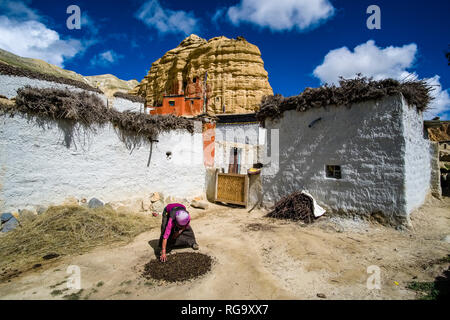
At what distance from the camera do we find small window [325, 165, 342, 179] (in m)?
6.67

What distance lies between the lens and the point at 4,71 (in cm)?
944

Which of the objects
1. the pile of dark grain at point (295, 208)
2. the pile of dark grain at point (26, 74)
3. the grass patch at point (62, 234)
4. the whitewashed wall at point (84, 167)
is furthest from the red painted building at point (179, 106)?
the grass patch at point (62, 234)

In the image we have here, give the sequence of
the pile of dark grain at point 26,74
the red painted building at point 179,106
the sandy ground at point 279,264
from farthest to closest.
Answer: the red painted building at point 179,106
the pile of dark grain at point 26,74
the sandy ground at point 279,264

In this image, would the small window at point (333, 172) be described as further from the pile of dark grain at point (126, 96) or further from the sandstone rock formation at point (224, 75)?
the sandstone rock formation at point (224, 75)

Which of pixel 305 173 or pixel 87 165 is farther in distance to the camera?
pixel 305 173

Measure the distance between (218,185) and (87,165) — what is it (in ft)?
15.8

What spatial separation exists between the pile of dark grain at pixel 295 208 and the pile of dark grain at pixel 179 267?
145 inches

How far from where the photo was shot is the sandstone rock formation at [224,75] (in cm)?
2938

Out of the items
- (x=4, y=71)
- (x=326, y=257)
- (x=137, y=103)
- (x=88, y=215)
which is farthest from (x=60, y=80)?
(x=326, y=257)

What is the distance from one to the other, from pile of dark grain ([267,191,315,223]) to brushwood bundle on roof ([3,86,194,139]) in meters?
5.09

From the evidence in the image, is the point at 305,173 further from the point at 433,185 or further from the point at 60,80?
the point at 60,80

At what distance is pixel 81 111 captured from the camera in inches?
248

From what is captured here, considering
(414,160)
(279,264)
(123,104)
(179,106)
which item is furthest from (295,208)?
(179,106)

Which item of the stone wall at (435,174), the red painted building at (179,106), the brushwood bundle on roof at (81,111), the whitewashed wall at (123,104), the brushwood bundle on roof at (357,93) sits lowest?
the stone wall at (435,174)
